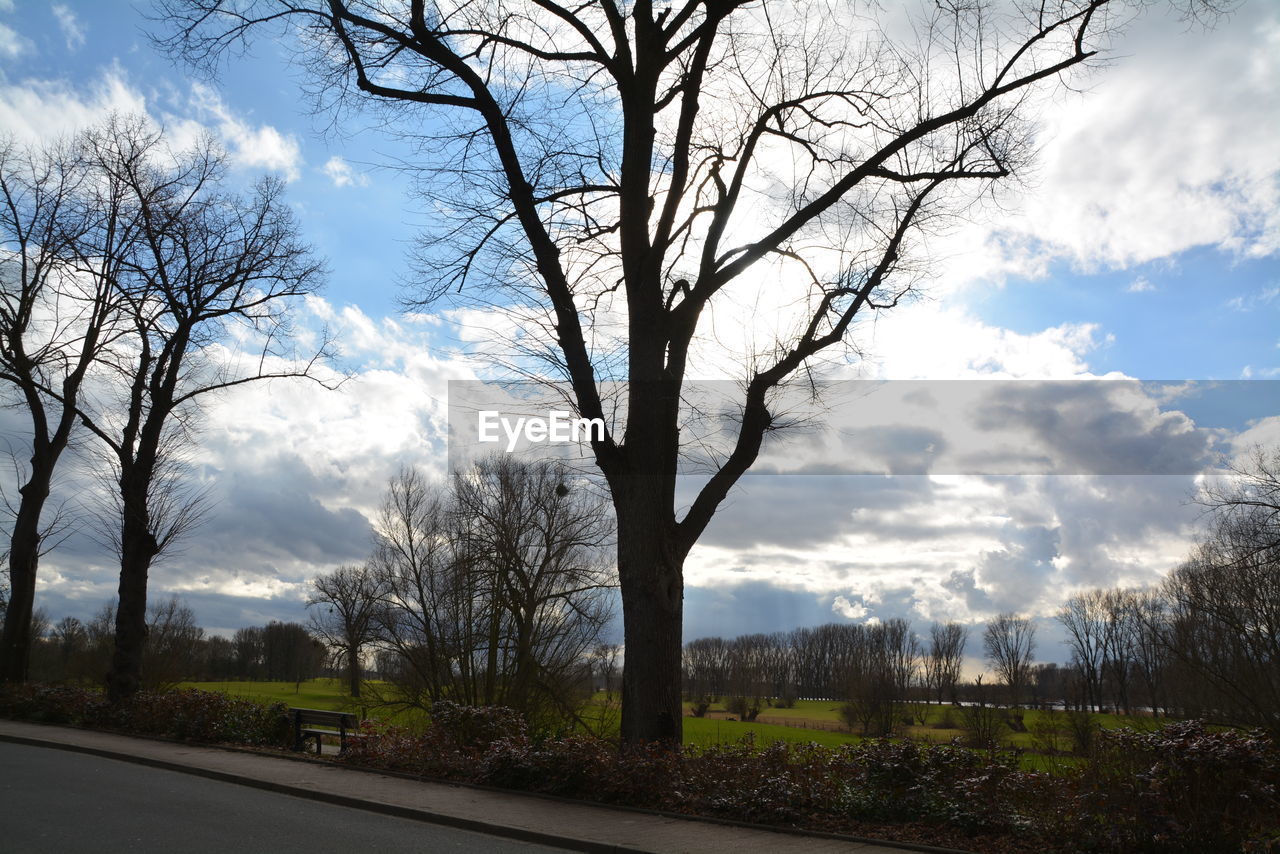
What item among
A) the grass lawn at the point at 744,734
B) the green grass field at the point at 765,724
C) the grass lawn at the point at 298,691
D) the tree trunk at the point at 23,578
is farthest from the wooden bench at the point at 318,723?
the grass lawn at the point at 298,691

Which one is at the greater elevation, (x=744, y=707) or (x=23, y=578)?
(x=23, y=578)

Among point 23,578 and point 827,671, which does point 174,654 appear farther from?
point 827,671

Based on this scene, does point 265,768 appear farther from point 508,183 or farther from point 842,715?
point 842,715

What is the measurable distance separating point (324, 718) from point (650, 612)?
779 cm

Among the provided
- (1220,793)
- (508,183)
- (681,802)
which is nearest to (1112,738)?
(1220,793)

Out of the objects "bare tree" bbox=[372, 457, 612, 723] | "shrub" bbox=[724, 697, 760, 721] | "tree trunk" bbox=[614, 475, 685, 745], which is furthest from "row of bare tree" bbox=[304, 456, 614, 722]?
"shrub" bbox=[724, 697, 760, 721]

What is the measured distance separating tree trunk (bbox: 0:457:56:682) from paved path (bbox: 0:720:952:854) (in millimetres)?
9839

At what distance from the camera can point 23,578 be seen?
2234 cm

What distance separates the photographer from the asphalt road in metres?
7.57

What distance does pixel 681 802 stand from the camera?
30.7 feet

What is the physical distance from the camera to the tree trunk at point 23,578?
2217 centimetres

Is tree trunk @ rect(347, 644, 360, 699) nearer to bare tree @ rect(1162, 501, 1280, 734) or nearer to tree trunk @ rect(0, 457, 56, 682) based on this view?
tree trunk @ rect(0, 457, 56, 682)

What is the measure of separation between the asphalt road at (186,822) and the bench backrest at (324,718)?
9.07 ft

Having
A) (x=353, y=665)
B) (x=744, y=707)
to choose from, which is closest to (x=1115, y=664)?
(x=744, y=707)
